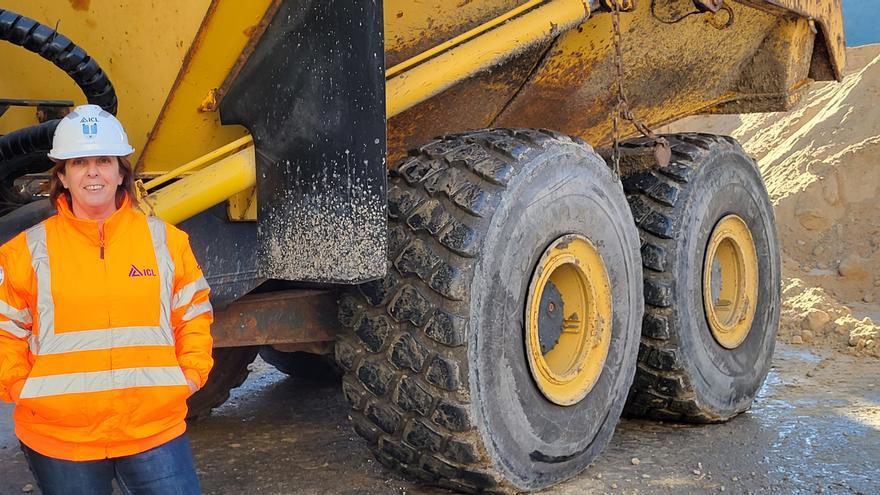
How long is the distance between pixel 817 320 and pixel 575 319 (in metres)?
3.92

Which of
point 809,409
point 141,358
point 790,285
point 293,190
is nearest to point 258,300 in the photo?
point 293,190

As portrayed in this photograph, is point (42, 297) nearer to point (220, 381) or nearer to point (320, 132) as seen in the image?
point (320, 132)

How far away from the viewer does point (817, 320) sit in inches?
290

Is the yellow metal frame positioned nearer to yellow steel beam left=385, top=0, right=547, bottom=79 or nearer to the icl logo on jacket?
yellow steel beam left=385, top=0, right=547, bottom=79

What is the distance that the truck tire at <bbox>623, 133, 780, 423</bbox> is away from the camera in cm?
464

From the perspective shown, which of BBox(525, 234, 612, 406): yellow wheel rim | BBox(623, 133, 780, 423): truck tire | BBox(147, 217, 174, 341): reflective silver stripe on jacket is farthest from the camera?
BBox(623, 133, 780, 423): truck tire

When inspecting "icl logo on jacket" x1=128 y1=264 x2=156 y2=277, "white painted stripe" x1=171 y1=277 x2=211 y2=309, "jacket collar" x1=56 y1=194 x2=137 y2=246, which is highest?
"jacket collar" x1=56 y1=194 x2=137 y2=246

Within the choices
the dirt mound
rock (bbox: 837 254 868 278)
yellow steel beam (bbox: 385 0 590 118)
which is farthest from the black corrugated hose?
rock (bbox: 837 254 868 278)

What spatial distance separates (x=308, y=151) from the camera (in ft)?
10.7

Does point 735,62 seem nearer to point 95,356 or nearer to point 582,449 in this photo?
point 582,449

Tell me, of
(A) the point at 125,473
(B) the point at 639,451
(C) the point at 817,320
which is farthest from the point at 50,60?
(C) the point at 817,320

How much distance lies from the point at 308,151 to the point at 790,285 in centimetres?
619

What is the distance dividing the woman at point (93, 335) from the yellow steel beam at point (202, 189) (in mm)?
432

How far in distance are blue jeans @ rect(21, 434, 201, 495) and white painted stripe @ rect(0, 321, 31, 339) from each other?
29cm
